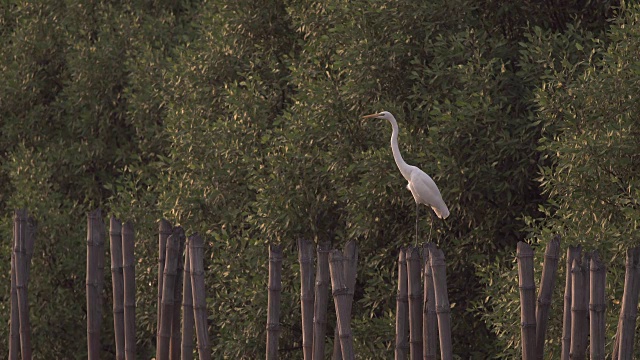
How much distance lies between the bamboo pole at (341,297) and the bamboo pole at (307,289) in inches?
12.1

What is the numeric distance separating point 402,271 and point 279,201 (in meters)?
4.69

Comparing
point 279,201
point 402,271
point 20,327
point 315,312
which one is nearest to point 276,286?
point 315,312

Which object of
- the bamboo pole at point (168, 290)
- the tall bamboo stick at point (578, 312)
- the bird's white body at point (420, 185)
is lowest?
the tall bamboo stick at point (578, 312)

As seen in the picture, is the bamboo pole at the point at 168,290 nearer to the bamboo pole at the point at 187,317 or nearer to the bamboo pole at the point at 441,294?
the bamboo pole at the point at 187,317

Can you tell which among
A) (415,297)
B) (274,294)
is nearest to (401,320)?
(415,297)

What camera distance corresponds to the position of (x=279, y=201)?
524 inches

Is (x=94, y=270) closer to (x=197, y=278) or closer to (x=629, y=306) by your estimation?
(x=197, y=278)

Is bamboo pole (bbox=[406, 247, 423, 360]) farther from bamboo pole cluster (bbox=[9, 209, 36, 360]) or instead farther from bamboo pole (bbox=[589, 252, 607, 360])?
bamboo pole cluster (bbox=[9, 209, 36, 360])

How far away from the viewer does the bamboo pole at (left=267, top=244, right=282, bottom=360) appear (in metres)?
8.57

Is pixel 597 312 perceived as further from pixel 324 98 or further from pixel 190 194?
pixel 190 194

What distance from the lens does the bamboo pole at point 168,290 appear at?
9.19 meters

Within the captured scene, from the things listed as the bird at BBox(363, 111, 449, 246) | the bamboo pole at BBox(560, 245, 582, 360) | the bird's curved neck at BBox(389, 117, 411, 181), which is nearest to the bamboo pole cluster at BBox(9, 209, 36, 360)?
the bird at BBox(363, 111, 449, 246)

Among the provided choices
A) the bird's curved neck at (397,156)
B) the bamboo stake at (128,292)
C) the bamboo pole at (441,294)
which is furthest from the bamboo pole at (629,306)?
the bird's curved neck at (397,156)

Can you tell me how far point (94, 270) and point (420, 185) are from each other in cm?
310
